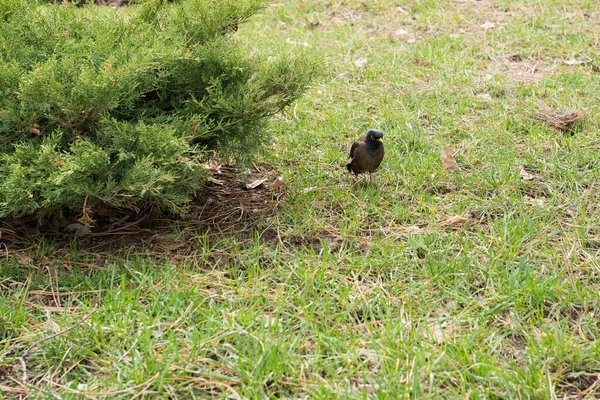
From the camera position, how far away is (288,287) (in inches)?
112

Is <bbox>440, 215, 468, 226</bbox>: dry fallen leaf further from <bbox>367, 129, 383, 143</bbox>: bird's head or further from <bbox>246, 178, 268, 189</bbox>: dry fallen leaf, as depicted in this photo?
<bbox>246, 178, 268, 189</bbox>: dry fallen leaf

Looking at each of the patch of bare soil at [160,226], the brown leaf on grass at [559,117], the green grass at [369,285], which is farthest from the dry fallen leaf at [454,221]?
the brown leaf on grass at [559,117]

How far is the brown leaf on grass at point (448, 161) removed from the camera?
13.0 feet

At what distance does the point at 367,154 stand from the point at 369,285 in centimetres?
106

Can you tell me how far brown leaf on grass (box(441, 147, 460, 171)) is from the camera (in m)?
3.97

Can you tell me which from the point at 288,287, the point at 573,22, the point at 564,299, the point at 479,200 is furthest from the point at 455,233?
the point at 573,22

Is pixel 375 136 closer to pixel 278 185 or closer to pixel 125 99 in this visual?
pixel 278 185

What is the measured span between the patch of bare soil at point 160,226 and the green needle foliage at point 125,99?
15 cm

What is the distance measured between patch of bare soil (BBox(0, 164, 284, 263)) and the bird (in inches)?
18.4

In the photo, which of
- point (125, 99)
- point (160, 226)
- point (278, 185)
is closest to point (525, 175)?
point (278, 185)

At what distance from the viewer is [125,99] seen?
296 centimetres

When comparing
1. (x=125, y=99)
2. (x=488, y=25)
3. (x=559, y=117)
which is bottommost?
(x=488, y=25)

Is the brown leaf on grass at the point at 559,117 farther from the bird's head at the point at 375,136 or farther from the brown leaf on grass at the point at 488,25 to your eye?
the brown leaf on grass at the point at 488,25

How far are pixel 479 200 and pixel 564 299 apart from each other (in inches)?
38.9
